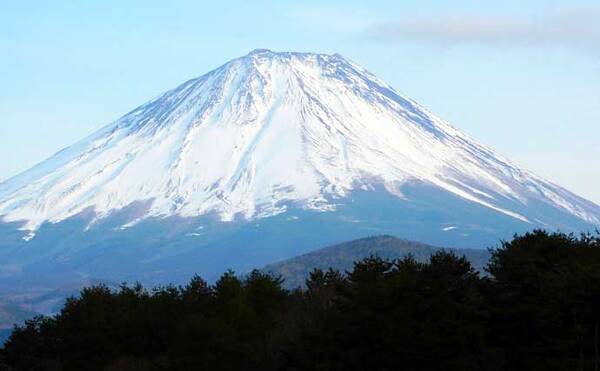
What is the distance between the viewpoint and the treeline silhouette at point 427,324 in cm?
3778

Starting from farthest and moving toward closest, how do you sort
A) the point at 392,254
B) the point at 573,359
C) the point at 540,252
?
the point at 392,254 < the point at 540,252 < the point at 573,359

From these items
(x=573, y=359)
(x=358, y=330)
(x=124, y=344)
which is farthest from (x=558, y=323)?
(x=124, y=344)

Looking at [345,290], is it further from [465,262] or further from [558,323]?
[558,323]

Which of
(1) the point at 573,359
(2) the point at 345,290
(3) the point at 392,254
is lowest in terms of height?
(1) the point at 573,359

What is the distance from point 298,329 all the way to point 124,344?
10.3 m

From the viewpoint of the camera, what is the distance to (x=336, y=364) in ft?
132

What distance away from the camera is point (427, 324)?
39.2 meters

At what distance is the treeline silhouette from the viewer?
1487 inches

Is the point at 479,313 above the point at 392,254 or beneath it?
beneath

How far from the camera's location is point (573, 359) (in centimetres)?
3622

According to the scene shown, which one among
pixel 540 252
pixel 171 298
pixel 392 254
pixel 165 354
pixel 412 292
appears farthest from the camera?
pixel 392 254

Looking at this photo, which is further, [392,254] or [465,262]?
[392,254]

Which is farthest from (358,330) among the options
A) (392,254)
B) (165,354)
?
(392,254)

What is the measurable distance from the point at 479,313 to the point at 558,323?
2.09 m
